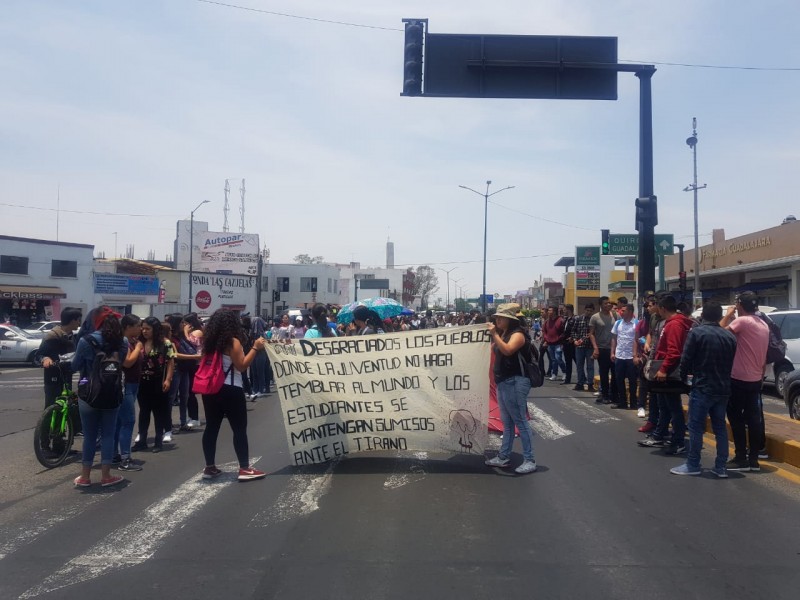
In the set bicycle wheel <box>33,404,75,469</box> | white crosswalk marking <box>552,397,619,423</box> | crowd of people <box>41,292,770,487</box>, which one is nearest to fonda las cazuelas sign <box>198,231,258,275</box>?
white crosswalk marking <box>552,397,619,423</box>

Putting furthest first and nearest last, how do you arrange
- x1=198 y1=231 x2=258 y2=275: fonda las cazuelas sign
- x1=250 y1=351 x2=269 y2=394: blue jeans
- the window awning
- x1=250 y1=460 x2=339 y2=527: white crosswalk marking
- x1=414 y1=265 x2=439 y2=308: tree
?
1. x1=414 y1=265 x2=439 y2=308: tree
2. x1=198 y1=231 x2=258 y2=275: fonda las cazuelas sign
3. the window awning
4. x1=250 y1=351 x2=269 y2=394: blue jeans
5. x1=250 y1=460 x2=339 y2=527: white crosswalk marking

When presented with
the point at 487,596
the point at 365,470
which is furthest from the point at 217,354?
the point at 487,596

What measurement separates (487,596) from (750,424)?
4.56 m

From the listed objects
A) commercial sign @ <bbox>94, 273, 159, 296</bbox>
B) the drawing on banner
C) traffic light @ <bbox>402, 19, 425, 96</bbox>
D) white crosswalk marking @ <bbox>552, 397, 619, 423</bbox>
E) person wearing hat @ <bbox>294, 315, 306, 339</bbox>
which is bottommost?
white crosswalk marking @ <bbox>552, 397, 619, 423</bbox>

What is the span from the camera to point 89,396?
6969 mm

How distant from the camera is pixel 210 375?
7.10 metres

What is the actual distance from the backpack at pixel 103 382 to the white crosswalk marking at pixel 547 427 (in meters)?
5.38

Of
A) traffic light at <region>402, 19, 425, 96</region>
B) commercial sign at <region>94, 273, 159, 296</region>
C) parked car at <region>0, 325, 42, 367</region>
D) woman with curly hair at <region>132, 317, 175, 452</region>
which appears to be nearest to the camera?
woman with curly hair at <region>132, 317, 175, 452</region>

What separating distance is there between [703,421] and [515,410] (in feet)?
6.25

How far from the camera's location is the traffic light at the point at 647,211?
45.0 ft

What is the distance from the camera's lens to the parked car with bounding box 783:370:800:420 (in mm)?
10688

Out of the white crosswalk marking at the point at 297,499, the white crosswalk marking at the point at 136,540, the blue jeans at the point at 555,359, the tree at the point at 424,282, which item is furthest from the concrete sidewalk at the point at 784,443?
the tree at the point at 424,282

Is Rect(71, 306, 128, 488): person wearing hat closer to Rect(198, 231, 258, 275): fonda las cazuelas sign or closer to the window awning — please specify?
the window awning

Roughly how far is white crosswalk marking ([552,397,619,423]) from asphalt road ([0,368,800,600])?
2.81 m
